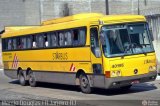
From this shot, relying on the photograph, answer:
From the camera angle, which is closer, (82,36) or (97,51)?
(97,51)

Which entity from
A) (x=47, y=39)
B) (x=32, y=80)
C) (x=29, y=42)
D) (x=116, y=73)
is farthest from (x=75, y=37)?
(x=32, y=80)

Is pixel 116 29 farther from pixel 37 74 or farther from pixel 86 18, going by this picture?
pixel 37 74

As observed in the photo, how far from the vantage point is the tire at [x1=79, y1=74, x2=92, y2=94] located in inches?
702

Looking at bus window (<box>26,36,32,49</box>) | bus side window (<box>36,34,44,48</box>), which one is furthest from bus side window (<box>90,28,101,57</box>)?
bus window (<box>26,36,32,49</box>)

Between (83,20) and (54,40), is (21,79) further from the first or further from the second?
(83,20)

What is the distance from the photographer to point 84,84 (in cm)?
1809

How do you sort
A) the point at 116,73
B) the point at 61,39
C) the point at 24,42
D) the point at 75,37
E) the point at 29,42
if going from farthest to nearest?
the point at 24,42
the point at 29,42
the point at 61,39
the point at 75,37
the point at 116,73

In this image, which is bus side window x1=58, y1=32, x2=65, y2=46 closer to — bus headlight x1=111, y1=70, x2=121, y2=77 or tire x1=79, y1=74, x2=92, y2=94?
tire x1=79, y1=74, x2=92, y2=94

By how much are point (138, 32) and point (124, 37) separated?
70 centimetres

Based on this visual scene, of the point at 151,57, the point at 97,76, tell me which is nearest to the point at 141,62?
the point at 151,57

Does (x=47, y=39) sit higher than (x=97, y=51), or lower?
higher

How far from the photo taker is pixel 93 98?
53.3 feet

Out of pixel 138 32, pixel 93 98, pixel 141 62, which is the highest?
pixel 138 32

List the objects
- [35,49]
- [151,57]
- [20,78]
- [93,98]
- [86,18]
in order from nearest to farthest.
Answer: [93,98] → [151,57] → [86,18] → [35,49] → [20,78]
